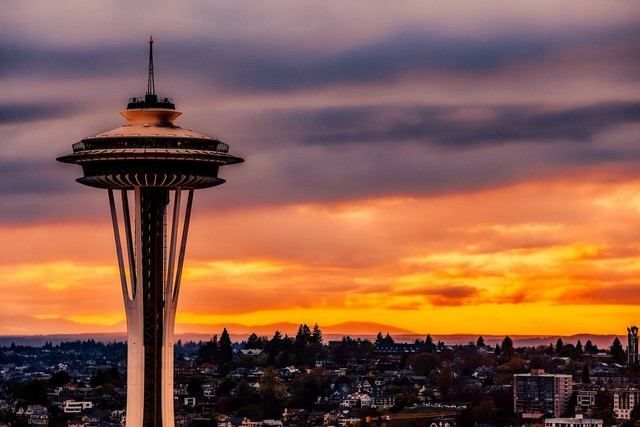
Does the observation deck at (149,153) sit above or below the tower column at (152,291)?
above

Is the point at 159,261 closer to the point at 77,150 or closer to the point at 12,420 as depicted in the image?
the point at 77,150

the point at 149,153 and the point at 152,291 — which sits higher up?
the point at 149,153

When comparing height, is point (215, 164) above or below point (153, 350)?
above

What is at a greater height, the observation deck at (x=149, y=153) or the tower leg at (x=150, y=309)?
the observation deck at (x=149, y=153)

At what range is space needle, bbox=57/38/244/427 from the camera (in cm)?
8388

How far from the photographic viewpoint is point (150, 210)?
281ft

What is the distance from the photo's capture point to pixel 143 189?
85.2 m

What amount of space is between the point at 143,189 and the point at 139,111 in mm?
3116

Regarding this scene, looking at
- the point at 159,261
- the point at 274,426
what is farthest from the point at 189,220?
the point at 274,426

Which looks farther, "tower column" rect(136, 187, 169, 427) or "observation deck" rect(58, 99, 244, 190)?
"tower column" rect(136, 187, 169, 427)

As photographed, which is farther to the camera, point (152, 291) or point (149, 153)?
point (152, 291)

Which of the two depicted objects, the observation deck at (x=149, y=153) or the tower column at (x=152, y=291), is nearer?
the observation deck at (x=149, y=153)

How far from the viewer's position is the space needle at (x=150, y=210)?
83875 millimetres

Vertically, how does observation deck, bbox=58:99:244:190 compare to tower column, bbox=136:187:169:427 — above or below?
above
